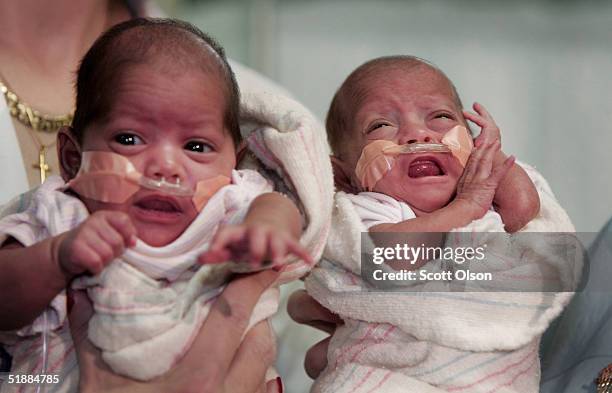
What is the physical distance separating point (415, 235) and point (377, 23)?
1.56 metres

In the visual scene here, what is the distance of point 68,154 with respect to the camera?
877mm

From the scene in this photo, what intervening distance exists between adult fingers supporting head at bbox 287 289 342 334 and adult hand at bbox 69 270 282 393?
168 millimetres

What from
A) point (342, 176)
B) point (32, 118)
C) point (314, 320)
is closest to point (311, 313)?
point (314, 320)

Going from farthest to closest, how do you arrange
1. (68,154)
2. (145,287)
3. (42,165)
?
(42,165)
(68,154)
(145,287)

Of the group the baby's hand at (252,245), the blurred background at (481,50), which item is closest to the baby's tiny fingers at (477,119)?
the baby's hand at (252,245)

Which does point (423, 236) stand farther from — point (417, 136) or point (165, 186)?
point (165, 186)

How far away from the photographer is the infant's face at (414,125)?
0.93 m

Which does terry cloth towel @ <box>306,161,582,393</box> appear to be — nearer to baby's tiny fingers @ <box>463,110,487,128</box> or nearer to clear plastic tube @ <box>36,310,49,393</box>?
baby's tiny fingers @ <box>463,110,487,128</box>

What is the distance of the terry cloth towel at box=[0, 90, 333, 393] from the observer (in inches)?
30.5

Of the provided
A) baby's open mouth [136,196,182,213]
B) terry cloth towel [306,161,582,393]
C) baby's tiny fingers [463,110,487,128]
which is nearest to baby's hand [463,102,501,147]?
baby's tiny fingers [463,110,487,128]

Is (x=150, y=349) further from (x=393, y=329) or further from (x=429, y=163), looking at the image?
(x=429, y=163)

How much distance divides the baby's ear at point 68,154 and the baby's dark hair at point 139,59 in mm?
11

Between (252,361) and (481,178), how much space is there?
35 centimetres

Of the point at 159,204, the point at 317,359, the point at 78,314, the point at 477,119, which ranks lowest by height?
the point at 317,359
